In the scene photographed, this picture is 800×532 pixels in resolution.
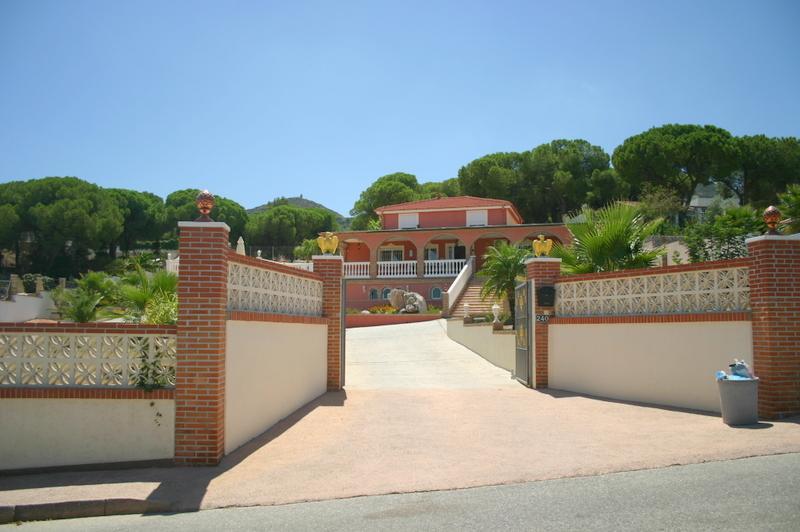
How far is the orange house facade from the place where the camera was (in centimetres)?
3594

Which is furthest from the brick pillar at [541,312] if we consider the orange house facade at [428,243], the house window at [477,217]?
the house window at [477,217]

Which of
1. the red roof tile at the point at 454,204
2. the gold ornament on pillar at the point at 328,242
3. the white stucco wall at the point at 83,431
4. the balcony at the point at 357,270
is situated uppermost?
the red roof tile at the point at 454,204

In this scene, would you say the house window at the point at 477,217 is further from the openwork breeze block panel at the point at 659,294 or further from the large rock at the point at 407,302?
the openwork breeze block panel at the point at 659,294

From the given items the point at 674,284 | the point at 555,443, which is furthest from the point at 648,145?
the point at 555,443

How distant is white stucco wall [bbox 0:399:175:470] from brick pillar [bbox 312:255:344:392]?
223 inches

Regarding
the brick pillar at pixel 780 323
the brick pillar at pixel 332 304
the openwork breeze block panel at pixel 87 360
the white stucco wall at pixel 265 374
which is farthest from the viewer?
the brick pillar at pixel 332 304

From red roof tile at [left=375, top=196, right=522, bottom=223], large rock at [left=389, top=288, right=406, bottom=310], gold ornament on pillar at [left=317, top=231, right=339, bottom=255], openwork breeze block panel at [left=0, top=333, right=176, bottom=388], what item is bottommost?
openwork breeze block panel at [left=0, top=333, right=176, bottom=388]

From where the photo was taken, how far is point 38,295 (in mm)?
35719

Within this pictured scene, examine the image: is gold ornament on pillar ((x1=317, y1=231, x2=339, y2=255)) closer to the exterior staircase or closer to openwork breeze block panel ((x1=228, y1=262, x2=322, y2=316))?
openwork breeze block panel ((x1=228, y1=262, x2=322, y2=316))

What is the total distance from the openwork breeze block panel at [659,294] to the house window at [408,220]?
1141 inches

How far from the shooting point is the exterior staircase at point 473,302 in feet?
87.4

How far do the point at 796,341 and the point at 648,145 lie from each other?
40260 millimetres

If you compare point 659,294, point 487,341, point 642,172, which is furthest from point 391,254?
point 659,294

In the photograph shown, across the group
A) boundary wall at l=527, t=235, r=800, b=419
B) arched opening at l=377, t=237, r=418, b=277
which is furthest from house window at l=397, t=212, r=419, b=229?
boundary wall at l=527, t=235, r=800, b=419
